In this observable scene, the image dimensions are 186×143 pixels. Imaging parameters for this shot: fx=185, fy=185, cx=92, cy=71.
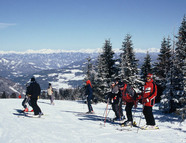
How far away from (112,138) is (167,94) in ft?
39.2

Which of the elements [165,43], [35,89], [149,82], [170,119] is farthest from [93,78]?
[149,82]

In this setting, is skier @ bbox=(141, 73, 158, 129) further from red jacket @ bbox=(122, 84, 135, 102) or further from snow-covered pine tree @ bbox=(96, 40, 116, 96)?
snow-covered pine tree @ bbox=(96, 40, 116, 96)

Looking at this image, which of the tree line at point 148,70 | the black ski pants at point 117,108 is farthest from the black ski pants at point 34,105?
the tree line at point 148,70

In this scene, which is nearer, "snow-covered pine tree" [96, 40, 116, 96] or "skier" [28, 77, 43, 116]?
"skier" [28, 77, 43, 116]

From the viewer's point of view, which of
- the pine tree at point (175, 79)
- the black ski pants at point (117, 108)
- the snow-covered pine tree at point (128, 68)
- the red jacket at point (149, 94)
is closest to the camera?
the red jacket at point (149, 94)

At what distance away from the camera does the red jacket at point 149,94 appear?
8188 millimetres

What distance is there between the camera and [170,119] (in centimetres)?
1619

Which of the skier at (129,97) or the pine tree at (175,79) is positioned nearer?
the skier at (129,97)

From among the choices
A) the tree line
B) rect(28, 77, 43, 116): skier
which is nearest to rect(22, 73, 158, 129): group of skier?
rect(28, 77, 43, 116): skier

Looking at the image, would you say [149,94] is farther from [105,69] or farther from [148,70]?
[148,70]

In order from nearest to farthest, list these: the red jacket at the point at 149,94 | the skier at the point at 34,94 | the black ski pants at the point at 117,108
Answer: the red jacket at the point at 149,94
the black ski pants at the point at 117,108
the skier at the point at 34,94

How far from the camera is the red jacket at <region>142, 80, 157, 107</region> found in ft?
26.9

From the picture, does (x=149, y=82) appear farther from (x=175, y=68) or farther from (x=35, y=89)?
(x=175, y=68)

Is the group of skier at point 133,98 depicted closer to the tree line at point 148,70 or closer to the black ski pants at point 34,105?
the black ski pants at point 34,105
